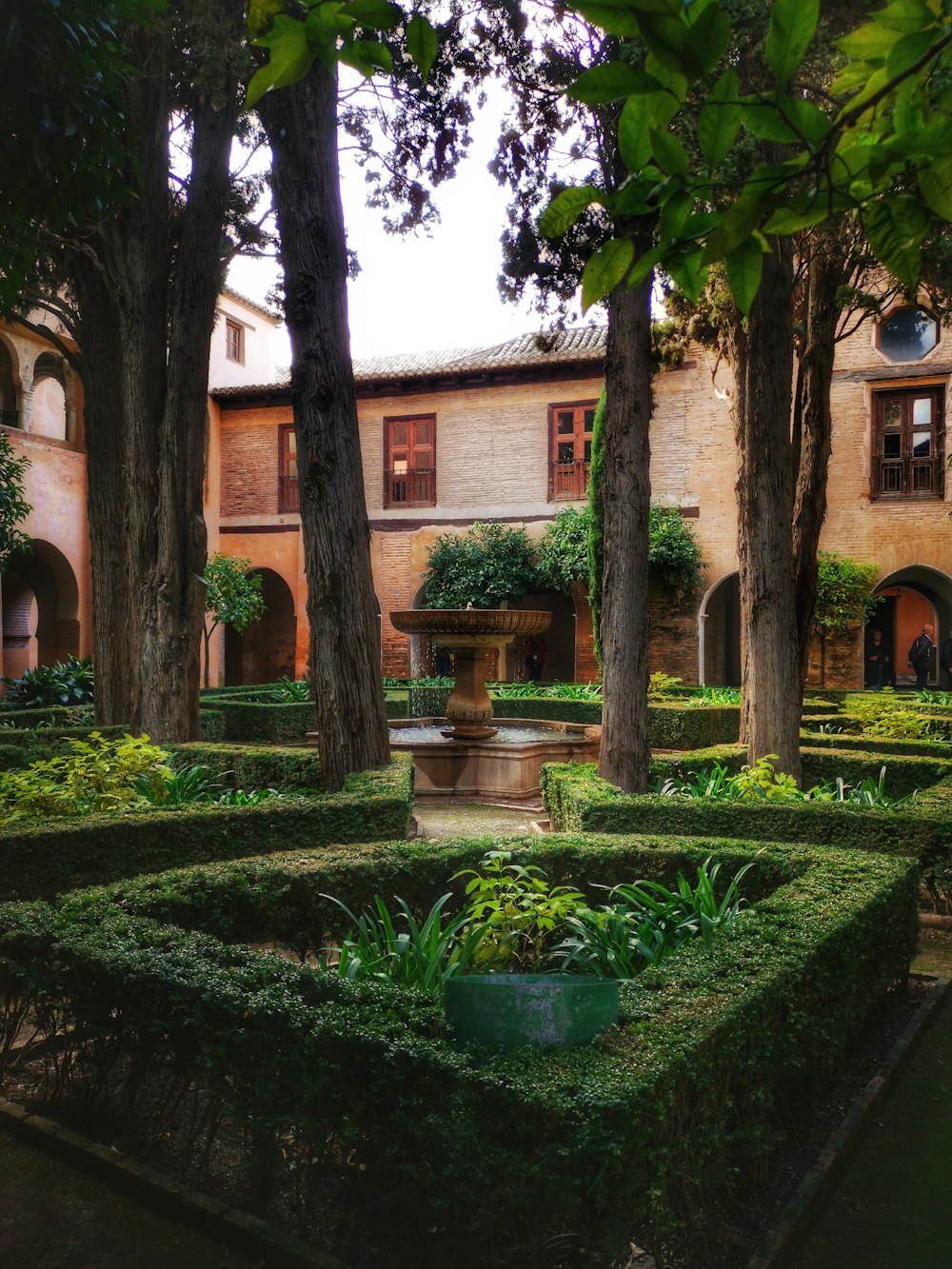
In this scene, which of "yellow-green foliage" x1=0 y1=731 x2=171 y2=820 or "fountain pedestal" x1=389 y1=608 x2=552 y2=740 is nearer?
"yellow-green foliage" x1=0 y1=731 x2=171 y2=820

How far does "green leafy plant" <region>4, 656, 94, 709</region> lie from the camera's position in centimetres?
1423

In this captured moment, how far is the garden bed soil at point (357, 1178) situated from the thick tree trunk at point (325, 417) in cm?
351

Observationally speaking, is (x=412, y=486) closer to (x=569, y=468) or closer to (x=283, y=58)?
(x=569, y=468)

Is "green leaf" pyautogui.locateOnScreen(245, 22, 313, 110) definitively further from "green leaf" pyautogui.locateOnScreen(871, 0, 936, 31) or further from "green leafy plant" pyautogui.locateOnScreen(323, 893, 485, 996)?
"green leafy plant" pyautogui.locateOnScreen(323, 893, 485, 996)

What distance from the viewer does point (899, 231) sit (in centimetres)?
137

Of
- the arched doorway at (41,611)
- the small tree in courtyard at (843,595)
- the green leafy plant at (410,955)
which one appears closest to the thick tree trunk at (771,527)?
the green leafy plant at (410,955)

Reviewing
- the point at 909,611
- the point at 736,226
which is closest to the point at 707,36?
the point at 736,226

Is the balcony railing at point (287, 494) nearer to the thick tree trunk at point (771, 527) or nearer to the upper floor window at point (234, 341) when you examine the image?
the upper floor window at point (234, 341)

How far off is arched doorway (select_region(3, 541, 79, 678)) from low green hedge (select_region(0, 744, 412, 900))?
12.8 meters

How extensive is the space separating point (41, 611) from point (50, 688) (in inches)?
158

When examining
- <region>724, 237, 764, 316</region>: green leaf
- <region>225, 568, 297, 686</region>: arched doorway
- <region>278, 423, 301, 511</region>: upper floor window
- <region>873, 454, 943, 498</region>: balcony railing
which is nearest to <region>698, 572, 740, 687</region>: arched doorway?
<region>873, 454, 943, 498</region>: balcony railing

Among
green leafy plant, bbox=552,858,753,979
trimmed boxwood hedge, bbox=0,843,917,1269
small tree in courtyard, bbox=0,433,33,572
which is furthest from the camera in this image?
small tree in courtyard, bbox=0,433,33,572

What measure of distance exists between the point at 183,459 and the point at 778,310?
4.88m

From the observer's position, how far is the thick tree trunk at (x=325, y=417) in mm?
6789
